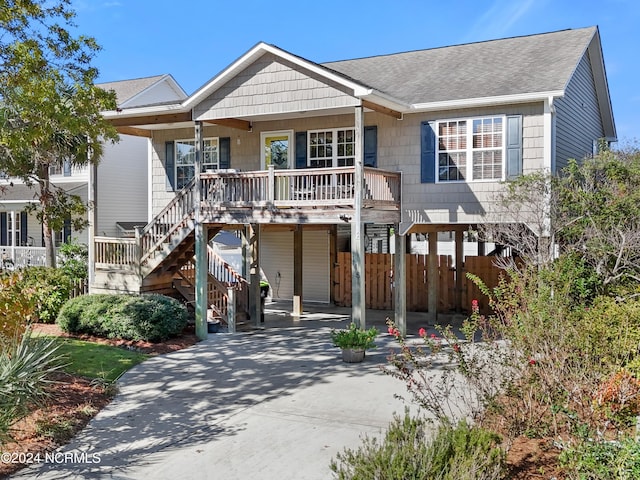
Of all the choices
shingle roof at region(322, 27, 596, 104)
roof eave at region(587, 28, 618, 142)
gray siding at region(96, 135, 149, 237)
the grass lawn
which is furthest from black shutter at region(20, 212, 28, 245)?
roof eave at region(587, 28, 618, 142)

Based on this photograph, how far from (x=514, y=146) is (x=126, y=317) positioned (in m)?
9.71

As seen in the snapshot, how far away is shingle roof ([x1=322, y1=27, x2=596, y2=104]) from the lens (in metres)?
13.7

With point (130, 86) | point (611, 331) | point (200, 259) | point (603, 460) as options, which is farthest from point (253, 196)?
point (130, 86)

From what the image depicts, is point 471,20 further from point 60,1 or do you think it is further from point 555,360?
point 555,360

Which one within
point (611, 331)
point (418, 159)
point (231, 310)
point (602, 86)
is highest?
point (602, 86)

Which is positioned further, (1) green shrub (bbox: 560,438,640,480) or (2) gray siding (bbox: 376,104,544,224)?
(2) gray siding (bbox: 376,104,544,224)

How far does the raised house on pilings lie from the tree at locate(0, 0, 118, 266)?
10.6ft

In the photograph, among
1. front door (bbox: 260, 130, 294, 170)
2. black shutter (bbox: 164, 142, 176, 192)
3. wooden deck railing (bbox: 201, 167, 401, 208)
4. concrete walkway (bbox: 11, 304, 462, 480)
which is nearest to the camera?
concrete walkway (bbox: 11, 304, 462, 480)

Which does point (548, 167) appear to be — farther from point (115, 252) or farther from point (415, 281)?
point (115, 252)

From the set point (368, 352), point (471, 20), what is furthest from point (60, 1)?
point (471, 20)

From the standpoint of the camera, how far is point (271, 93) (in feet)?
45.4

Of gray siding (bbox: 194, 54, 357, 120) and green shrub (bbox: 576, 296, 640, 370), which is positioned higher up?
gray siding (bbox: 194, 54, 357, 120)

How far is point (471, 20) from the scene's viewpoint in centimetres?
2705

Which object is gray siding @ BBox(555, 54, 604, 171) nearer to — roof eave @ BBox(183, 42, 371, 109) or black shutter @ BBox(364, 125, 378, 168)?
black shutter @ BBox(364, 125, 378, 168)
